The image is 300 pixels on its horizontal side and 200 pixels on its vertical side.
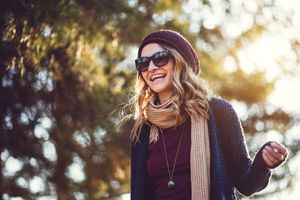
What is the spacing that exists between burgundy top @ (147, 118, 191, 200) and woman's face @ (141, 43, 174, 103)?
0.63 feet

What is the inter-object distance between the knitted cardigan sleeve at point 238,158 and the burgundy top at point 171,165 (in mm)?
176

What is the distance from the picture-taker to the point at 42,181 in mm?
8750

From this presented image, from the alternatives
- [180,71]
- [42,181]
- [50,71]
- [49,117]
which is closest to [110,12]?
[50,71]

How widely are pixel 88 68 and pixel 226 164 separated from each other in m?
6.26

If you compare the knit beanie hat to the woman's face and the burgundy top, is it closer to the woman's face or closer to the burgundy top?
the woman's face

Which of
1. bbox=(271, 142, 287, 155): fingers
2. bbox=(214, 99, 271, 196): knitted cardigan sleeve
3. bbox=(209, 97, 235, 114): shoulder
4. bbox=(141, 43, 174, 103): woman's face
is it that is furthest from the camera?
bbox=(141, 43, 174, 103): woman's face

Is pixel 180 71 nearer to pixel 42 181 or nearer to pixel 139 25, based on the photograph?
pixel 42 181

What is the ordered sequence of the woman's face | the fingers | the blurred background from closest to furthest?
the fingers < the woman's face < the blurred background

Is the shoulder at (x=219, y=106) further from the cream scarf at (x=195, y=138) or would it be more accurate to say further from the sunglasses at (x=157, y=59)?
the sunglasses at (x=157, y=59)

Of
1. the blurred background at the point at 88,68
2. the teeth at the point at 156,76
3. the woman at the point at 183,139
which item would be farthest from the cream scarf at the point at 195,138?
the blurred background at the point at 88,68

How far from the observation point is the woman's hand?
2.80 m

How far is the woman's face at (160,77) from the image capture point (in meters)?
3.28

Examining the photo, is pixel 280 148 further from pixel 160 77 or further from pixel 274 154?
pixel 160 77

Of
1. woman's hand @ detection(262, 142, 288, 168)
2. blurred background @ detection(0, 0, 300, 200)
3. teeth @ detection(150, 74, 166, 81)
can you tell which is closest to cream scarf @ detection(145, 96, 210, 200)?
teeth @ detection(150, 74, 166, 81)
